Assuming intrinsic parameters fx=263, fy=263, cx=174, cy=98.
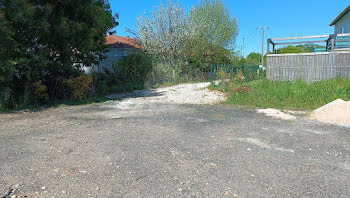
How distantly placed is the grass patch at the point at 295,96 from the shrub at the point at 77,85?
551cm

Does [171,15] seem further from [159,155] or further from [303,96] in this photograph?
[159,155]

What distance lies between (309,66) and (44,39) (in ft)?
35.0

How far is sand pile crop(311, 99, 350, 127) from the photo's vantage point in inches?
245

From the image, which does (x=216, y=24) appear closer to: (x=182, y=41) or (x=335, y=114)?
(x=182, y=41)

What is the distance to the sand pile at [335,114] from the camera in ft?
20.4

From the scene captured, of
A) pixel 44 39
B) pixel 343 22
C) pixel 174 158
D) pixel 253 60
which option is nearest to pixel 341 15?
pixel 343 22

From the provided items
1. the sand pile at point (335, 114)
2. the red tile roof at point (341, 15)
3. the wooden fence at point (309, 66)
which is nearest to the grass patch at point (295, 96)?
the wooden fence at point (309, 66)

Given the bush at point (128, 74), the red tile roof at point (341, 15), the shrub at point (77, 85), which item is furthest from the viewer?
the red tile roof at point (341, 15)

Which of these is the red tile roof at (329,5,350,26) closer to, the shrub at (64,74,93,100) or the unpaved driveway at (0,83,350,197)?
the unpaved driveway at (0,83,350,197)

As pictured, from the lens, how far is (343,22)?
18438 mm

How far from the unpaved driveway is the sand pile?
1.77ft

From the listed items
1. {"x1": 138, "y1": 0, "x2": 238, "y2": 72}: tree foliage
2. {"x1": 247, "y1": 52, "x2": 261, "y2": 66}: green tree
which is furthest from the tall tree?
{"x1": 247, "y1": 52, "x2": 261, "y2": 66}: green tree

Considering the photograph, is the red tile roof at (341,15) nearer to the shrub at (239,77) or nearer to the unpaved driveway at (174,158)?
the shrub at (239,77)

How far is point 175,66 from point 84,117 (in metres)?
12.8
